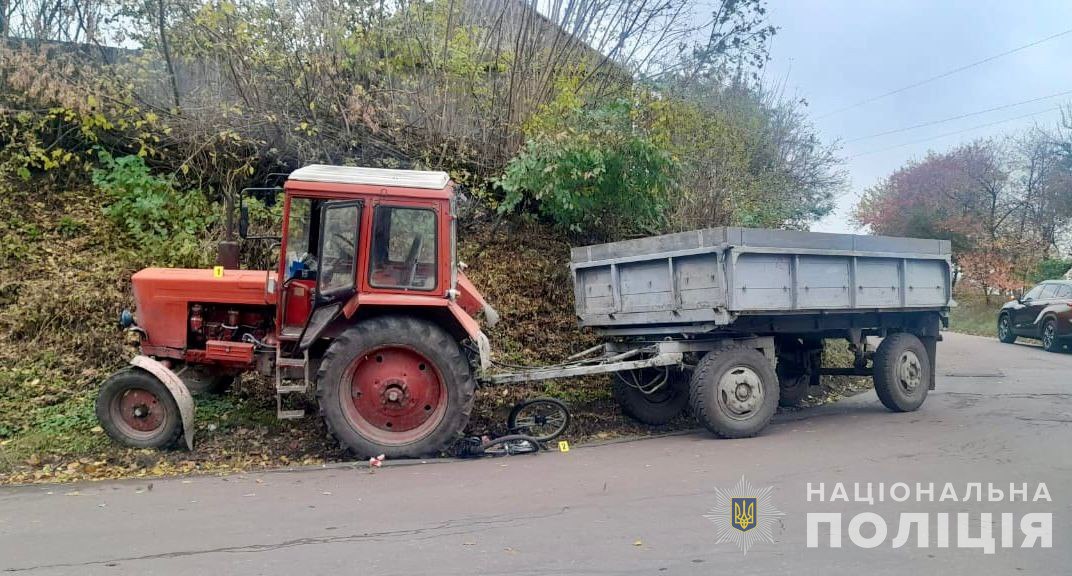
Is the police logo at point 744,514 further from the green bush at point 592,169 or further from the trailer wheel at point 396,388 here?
the green bush at point 592,169

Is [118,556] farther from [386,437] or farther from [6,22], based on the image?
[6,22]

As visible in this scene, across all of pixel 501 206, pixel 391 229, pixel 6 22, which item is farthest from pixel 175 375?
pixel 6 22

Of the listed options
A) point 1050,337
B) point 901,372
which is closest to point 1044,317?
point 1050,337

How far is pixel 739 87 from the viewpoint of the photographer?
17.2 meters

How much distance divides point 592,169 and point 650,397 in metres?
3.40

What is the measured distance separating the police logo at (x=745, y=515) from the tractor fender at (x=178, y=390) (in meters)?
4.66

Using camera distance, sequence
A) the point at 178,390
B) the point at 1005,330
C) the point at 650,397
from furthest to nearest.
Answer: the point at 1005,330
the point at 650,397
the point at 178,390

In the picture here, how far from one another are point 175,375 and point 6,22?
702 cm

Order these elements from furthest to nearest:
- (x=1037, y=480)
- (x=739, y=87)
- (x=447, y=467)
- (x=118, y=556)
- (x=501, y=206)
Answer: (x=739, y=87) → (x=501, y=206) → (x=447, y=467) → (x=1037, y=480) → (x=118, y=556)

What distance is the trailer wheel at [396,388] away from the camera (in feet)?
23.1

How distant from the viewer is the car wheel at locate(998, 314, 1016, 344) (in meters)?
20.2

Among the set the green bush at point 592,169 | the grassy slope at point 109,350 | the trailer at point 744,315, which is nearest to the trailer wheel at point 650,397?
the trailer at point 744,315

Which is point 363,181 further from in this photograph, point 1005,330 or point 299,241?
point 1005,330

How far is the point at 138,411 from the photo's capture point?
712cm
